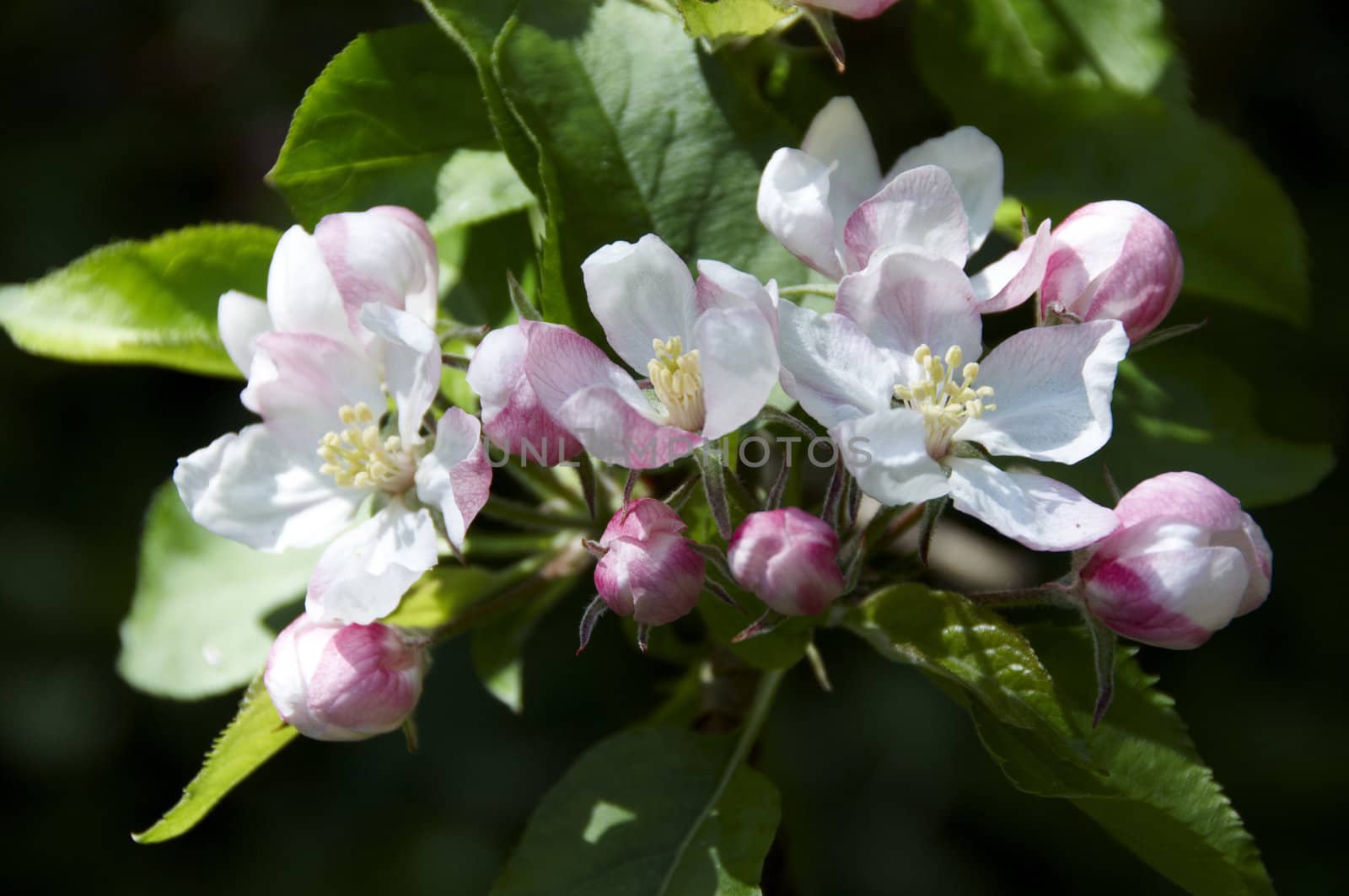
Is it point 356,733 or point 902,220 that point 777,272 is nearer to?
point 902,220

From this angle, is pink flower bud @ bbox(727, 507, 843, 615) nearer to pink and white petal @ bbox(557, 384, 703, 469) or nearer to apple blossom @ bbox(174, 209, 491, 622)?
pink and white petal @ bbox(557, 384, 703, 469)

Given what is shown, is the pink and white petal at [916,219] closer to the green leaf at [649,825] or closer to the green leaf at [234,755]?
the green leaf at [649,825]

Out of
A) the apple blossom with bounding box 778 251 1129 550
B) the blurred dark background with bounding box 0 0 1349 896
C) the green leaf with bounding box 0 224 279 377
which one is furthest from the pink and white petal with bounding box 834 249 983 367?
the blurred dark background with bounding box 0 0 1349 896

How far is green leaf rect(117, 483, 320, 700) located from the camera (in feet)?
5.38

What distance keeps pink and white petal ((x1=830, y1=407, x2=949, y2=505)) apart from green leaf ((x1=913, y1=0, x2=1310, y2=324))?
0.58 metres

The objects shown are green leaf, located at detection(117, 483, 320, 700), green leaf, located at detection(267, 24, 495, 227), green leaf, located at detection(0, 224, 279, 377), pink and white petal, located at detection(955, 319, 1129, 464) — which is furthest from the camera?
green leaf, located at detection(117, 483, 320, 700)

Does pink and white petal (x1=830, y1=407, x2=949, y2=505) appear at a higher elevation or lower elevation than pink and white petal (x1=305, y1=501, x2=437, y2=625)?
higher

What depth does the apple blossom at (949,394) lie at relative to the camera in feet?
3.41

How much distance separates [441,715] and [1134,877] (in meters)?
1.23

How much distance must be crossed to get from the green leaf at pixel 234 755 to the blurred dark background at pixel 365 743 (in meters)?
1.00

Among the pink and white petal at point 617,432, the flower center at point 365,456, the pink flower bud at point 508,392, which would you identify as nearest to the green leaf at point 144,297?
the flower center at point 365,456

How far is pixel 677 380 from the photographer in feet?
3.73

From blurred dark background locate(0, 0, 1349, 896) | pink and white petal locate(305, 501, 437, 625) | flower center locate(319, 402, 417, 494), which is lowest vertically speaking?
blurred dark background locate(0, 0, 1349, 896)

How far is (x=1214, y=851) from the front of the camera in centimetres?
108
